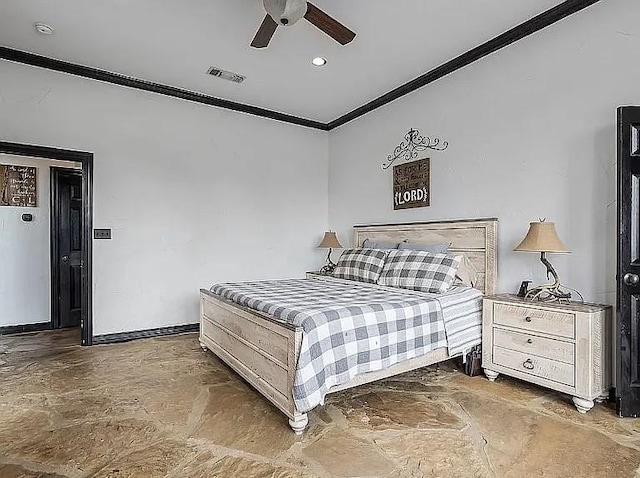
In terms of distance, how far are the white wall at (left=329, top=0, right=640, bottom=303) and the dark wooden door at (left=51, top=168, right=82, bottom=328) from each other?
4.23m

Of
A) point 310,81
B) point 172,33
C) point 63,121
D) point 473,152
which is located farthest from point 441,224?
point 63,121

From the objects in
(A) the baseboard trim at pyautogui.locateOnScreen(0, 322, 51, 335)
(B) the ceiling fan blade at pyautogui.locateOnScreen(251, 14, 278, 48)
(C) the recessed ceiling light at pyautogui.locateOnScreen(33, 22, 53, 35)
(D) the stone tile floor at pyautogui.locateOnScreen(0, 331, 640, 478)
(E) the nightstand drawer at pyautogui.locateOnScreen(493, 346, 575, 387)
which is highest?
(C) the recessed ceiling light at pyautogui.locateOnScreen(33, 22, 53, 35)

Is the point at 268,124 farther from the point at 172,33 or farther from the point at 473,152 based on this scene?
the point at 473,152

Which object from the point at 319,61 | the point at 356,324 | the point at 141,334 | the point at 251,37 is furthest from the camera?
the point at 141,334

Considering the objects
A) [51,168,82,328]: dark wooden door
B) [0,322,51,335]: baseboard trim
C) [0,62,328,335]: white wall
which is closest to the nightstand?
[0,62,328,335]: white wall

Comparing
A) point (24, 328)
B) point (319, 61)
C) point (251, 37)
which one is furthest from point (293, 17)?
point (24, 328)

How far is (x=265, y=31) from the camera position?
2.65 metres

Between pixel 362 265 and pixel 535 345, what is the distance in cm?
173

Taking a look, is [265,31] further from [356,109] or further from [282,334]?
[356,109]

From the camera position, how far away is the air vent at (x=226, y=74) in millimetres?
4031

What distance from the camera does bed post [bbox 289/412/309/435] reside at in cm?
223

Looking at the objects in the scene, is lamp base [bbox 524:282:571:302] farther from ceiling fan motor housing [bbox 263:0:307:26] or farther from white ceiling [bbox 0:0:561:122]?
ceiling fan motor housing [bbox 263:0:307:26]

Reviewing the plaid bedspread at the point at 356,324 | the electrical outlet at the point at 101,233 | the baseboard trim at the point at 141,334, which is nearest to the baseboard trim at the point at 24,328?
the baseboard trim at the point at 141,334

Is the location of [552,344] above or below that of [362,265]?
below
